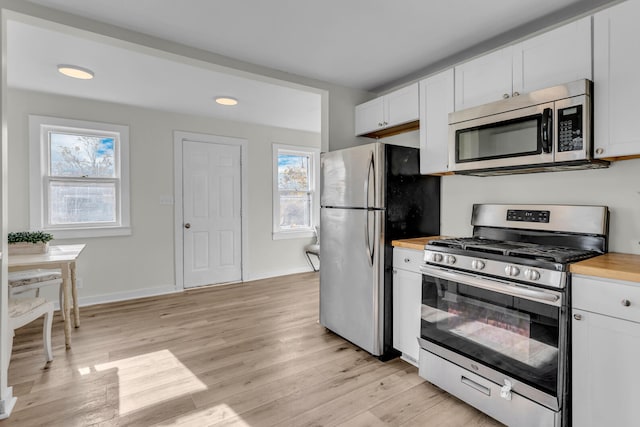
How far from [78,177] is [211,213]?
61.9 inches

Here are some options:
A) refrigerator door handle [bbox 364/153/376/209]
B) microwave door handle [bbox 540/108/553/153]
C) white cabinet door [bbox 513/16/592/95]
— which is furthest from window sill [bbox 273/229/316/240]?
microwave door handle [bbox 540/108/553/153]

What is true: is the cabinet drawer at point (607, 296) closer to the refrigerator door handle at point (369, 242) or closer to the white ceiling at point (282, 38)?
the refrigerator door handle at point (369, 242)

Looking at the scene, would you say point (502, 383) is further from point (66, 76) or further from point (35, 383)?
point (66, 76)

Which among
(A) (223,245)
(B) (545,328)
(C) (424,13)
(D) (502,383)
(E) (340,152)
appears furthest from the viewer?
(A) (223,245)

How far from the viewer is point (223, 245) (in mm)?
4773

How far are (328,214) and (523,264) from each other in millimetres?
1574

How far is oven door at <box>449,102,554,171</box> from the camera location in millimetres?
1845

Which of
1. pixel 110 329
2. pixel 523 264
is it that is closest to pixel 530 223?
pixel 523 264

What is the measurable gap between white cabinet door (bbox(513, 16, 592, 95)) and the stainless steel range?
76 cm

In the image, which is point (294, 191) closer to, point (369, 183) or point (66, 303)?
point (369, 183)

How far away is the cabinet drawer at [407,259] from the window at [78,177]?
A: 10.9 feet

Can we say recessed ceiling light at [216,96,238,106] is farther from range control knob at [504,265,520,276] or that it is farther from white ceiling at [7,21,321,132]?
range control knob at [504,265,520,276]

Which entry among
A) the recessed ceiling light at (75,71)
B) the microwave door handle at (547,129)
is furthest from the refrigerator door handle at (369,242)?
the recessed ceiling light at (75,71)

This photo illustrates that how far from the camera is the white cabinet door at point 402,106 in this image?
2.67m
